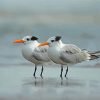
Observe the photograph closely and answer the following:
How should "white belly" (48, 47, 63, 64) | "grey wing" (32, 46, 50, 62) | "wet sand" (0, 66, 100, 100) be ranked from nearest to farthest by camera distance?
1. "wet sand" (0, 66, 100, 100)
2. "white belly" (48, 47, 63, 64)
3. "grey wing" (32, 46, 50, 62)

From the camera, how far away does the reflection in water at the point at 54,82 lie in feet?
16.0

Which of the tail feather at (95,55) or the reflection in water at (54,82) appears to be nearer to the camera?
the reflection in water at (54,82)

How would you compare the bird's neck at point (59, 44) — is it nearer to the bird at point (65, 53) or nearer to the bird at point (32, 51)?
the bird at point (65, 53)

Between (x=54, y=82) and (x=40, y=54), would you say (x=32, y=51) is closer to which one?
(x=40, y=54)

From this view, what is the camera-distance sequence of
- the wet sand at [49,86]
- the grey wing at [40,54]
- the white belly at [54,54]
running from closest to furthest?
the wet sand at [49,86], the white belly at [54,54], the grey wing at [40,54]

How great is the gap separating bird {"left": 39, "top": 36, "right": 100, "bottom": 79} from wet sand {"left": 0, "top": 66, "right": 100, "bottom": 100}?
0.20 meters

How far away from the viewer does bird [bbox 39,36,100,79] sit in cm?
549

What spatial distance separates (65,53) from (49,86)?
2.93 ft

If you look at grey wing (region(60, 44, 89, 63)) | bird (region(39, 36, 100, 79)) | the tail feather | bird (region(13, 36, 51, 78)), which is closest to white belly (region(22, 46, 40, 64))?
bird (region(13, 36, 51, 78))

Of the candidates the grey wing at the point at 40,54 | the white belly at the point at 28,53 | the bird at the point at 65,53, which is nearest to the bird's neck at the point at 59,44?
the bird at the point at 65,53

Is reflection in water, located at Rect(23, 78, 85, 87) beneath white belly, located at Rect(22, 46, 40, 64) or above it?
beneath

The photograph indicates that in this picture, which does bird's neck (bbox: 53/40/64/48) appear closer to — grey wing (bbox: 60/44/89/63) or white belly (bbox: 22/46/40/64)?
grey wing (bbox: 60/44/89/63)

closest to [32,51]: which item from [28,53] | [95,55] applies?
[28,53]

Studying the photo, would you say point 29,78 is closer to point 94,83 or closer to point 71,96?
point 94,83
